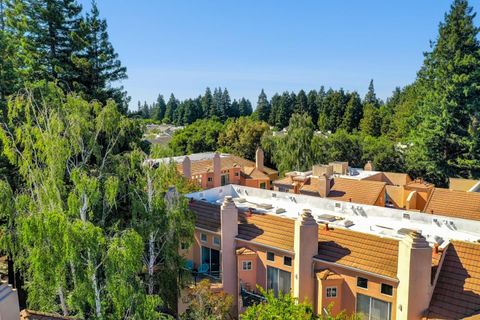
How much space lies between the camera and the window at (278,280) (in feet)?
55.9

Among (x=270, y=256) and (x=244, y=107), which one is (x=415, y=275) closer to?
(x=270, y=256)

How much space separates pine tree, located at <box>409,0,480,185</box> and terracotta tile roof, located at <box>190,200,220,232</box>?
89.3 ft

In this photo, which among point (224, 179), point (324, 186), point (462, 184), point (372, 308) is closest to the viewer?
point (372, 308)

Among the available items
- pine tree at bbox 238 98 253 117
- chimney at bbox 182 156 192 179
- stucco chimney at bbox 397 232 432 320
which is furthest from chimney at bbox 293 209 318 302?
pine tree at bbox 238 98 253 117

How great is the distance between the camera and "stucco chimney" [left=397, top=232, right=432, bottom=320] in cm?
1334

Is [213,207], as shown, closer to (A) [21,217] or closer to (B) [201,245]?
(B) [201,245]

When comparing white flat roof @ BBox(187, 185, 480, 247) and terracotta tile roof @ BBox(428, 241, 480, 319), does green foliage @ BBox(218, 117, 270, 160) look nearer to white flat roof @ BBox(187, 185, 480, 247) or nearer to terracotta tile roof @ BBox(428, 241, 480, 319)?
white flat roof @ BBox(187, 185, 480, 247)

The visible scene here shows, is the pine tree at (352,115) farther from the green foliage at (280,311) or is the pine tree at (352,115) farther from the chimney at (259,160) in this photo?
the green foliage at (280,311)

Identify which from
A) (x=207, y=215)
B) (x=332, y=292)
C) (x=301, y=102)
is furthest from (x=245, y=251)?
(x=301, y=102)

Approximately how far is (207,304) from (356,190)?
17978mm

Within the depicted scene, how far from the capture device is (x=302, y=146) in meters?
45.3

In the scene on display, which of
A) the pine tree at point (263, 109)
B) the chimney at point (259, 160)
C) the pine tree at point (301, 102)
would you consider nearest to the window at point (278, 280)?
the chimney at point (259, 160)

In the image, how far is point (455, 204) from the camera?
24656 mm

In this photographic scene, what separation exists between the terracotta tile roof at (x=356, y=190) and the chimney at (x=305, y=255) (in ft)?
44.6
